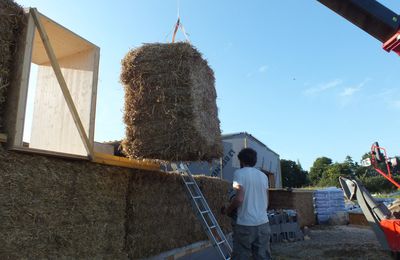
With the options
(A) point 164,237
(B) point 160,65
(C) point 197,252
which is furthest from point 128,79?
(C) point 197,252

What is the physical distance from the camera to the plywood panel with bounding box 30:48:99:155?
5012mm

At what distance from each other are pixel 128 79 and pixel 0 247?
308 centimetres

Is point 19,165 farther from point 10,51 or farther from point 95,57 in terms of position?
point 95,57

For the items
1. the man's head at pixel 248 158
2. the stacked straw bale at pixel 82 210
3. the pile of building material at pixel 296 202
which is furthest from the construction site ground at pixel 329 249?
the man's head at pixel 248 158

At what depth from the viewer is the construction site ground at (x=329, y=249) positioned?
863 cm

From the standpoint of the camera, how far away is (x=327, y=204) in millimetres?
18328

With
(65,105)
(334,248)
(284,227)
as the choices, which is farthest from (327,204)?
(65,105)

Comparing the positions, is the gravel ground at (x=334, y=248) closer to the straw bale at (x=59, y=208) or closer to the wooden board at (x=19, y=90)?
the straw bale at (x=59, y=208)

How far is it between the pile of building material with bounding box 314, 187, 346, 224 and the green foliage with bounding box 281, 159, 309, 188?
42760 mm

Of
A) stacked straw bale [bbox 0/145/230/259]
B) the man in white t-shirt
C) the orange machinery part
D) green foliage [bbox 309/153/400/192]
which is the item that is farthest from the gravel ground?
green foliage [bbox 309/153/400/192]

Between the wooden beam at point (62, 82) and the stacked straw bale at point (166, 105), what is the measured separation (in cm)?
89

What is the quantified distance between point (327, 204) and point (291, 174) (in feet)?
146

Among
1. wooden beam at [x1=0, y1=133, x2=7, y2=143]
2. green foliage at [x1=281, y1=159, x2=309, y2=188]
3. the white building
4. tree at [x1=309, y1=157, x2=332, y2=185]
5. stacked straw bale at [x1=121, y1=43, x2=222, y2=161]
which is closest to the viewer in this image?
wooden beam at [x1=0, y1=133, x2=7, y2=143]

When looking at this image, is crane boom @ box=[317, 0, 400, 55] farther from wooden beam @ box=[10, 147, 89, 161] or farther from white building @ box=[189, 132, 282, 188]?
white building @ box=[189, 132, 282, 188]
